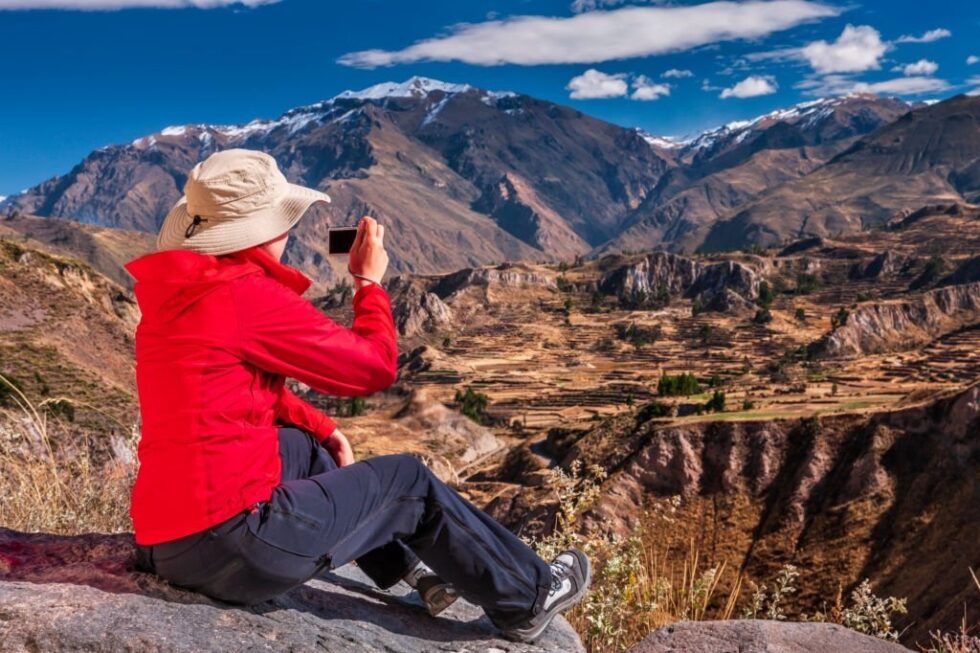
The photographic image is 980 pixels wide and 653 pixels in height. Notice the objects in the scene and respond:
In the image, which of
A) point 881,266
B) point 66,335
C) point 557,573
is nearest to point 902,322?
point 881,266

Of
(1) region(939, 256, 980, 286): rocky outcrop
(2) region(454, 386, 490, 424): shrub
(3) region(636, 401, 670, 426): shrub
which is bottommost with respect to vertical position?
(2) region(454, 386, 490, 424): shrub

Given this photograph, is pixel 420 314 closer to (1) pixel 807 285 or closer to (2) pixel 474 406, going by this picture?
(2) pixel 474 406

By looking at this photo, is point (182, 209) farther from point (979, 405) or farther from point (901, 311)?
point (901, 311)

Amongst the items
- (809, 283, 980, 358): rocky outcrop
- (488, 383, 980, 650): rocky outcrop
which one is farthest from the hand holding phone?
(809, 283, 980, 358): rocky outcrop

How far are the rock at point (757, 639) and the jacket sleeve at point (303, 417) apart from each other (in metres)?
2.62

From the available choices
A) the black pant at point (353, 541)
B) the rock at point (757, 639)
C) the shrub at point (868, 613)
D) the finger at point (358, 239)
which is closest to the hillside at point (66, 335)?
the black pant at point (353, 541)

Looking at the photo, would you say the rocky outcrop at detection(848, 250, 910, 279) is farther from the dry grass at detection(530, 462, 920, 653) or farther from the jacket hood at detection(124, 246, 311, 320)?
the jacket hood at detection(124, 246, 311, 320)

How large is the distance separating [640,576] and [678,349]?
154113mm

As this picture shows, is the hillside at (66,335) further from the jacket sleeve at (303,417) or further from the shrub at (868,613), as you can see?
the shrub at (868,613)

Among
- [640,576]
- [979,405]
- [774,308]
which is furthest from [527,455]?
Answer: [774,308]

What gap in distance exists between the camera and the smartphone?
5348 millimetres

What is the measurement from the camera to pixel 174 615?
4.50 meters

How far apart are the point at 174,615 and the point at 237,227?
7.12 ft

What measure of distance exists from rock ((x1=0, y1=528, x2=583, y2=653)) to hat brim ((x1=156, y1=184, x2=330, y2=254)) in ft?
6.49
